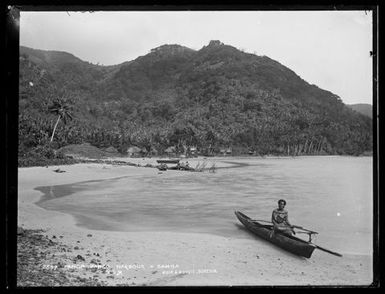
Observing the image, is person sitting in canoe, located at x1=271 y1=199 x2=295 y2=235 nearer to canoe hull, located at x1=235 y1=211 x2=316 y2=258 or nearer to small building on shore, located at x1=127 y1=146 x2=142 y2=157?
canoe hull, located at x1=235 y1=211 x2=316 y2=258

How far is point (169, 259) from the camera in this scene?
342 centimetres

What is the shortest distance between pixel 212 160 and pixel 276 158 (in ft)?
2.63

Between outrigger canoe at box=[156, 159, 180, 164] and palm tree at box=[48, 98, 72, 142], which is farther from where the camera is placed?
outrigger canoe at box=[156, 159, 180, 164]

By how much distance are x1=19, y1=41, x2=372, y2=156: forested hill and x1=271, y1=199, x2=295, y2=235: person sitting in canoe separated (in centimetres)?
72

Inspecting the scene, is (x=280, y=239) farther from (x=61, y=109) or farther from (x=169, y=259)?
(x=61, y=109)

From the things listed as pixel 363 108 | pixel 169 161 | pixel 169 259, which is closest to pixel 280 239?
pixel 169 259

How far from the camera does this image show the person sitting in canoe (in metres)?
3.49

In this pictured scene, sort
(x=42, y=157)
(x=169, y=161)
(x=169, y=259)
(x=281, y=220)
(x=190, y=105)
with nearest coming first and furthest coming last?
1. (x=169, y=259)
2. (x=281, y=220)
3. (x=42, y=157)
4. (x=169, y=161)
5. (x=190, y=105)

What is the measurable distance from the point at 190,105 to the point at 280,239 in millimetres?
1951

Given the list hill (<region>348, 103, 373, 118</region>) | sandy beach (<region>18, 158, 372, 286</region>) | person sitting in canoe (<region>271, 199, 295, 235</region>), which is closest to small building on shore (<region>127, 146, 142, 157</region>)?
sandy beach (<region>18, 158, 372, 286</region>)

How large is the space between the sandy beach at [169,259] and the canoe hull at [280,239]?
0.07 meters

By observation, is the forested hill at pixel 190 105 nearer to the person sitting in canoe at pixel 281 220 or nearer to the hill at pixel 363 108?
the hill at pixel 363 108

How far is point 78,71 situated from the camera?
385 centimetres

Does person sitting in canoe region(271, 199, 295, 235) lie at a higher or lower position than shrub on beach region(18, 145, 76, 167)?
lower
